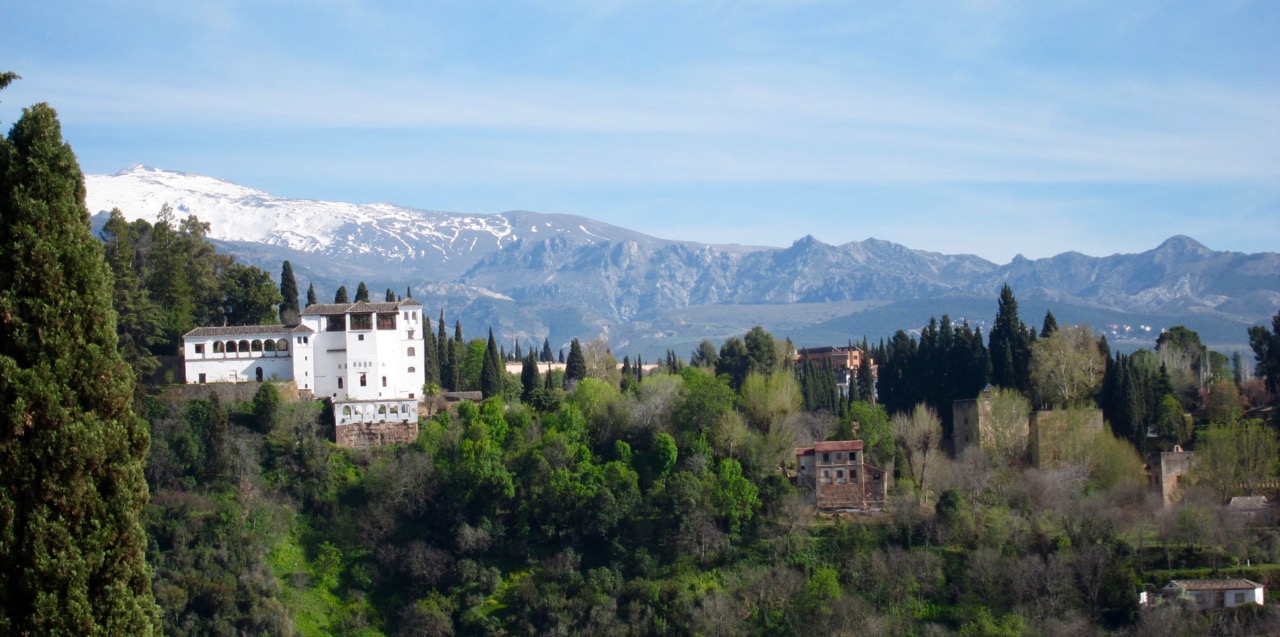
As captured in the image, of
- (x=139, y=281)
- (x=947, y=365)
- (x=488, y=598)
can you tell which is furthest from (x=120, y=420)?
(x=947, y=365)

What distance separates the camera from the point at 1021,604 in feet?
155

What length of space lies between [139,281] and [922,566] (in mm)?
33710

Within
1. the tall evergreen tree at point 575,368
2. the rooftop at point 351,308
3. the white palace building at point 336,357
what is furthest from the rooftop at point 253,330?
the tall evergreen tree at point 575,368

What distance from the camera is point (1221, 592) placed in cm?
4641

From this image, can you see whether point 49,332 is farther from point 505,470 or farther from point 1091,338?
point 1091,338

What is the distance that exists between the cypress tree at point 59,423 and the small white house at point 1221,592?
3965 centimetres

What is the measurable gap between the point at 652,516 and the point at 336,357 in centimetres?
1469

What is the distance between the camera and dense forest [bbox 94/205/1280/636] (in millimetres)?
47781

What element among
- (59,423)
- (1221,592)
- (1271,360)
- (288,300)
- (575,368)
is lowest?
(1221,592)

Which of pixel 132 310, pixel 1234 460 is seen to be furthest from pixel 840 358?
pixel 132 310

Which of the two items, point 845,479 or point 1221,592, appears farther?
point 845,479

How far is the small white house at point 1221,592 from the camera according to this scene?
46156mm

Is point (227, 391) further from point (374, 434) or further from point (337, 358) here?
point (374, 434)

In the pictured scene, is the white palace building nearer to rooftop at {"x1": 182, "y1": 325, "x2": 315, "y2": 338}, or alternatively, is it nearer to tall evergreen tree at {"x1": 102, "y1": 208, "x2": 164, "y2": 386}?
rooftop at {"x1": 182, "y1": 325, "x2": 315, "y2": 338}
